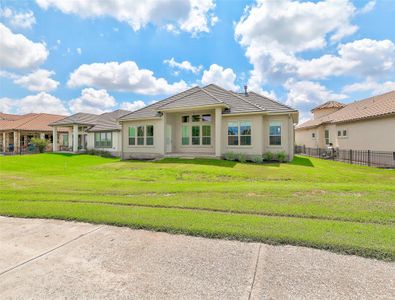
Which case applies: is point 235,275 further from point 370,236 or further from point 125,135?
point 125,135

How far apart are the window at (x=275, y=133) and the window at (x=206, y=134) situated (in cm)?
487

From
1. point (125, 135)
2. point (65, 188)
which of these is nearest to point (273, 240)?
point (65, 188)

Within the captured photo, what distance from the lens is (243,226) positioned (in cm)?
479

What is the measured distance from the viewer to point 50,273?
3277mm

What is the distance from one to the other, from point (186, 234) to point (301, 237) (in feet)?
6.91

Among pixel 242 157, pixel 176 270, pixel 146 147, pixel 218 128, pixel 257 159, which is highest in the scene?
pixel 218 128

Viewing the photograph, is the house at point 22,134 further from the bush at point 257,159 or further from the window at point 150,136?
the bush at point 257,159

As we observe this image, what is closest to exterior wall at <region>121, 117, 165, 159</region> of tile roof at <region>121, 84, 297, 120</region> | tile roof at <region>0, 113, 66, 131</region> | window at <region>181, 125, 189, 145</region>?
tile roof at <region>121, 84, 297, 120</region>

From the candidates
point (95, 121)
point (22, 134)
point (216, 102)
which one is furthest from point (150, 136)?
point (22, 134)

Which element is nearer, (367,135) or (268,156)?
(268,156)

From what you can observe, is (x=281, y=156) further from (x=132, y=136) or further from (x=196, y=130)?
(x=132, y=136)

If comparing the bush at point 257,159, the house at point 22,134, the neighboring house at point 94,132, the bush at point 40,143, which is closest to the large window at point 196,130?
the bush at point 257,159

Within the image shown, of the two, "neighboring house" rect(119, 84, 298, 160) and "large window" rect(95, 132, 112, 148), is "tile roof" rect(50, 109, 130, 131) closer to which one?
"large window" rect(95, 132, 112, 148)

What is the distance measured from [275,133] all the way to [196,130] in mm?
6416
